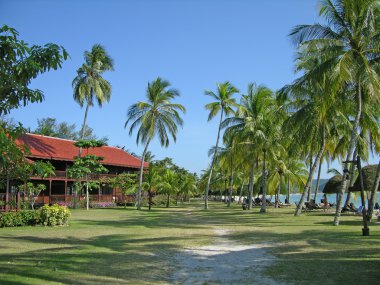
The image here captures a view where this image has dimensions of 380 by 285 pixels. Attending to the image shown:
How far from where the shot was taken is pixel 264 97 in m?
32.6

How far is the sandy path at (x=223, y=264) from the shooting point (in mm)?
8070

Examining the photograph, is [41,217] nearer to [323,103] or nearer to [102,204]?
[323,103]

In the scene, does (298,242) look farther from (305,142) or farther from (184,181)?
(184,181)

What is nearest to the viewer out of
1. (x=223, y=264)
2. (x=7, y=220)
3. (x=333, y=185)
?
(x=223, y=264)

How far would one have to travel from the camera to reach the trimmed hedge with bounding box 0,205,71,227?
58.7 feet

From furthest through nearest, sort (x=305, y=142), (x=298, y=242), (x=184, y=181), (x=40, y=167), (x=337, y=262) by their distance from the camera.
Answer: (x=184, y=181) → (x=305, y=142) → (x=298, y=242) → (x=337, y=262) → (x=40, y=167)

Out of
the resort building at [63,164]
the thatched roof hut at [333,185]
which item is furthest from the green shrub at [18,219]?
the thatched roof hut at [333,185]

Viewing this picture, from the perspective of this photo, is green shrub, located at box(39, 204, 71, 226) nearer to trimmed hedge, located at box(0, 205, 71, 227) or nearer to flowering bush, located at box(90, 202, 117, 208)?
trimmed hedge, located at box(0, 205, 71, 227)

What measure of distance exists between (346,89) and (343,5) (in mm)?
4827

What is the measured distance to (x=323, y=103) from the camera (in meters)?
19.5

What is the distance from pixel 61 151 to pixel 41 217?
18034 mm

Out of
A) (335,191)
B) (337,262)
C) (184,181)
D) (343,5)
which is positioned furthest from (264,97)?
(337,262)

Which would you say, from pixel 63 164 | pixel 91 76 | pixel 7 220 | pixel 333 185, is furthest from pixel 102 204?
pixel 7 220

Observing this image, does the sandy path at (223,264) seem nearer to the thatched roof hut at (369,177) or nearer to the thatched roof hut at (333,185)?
the thatched roof hut at (369,177)
